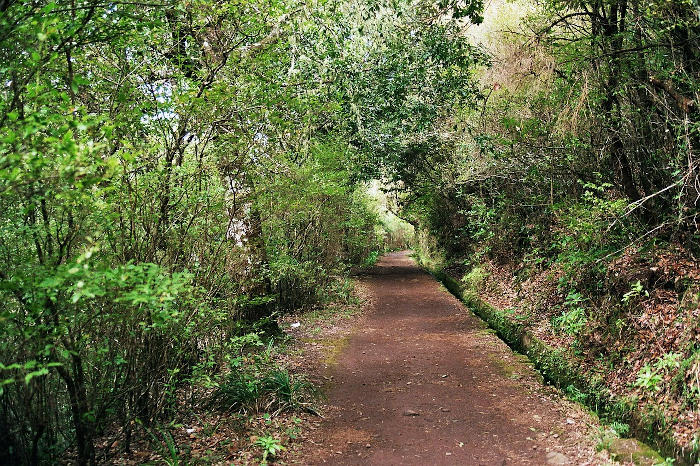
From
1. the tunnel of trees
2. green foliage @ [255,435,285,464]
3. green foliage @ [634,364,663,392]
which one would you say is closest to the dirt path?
green foliage @ [255,435,285,464]

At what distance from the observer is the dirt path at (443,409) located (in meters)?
4.69

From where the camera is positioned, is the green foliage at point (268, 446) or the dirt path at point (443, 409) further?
the dirt path at point (443, 409)

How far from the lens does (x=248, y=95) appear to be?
5.32m

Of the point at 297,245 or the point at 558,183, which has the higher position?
the point at 558,183

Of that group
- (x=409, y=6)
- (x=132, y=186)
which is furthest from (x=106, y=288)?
(x=409, y=6)

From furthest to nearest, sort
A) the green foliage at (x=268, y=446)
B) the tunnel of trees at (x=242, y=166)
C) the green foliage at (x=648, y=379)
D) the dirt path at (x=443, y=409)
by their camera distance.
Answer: the green foliage at (x=648, y=379) < the dirt path at (x=443, y=409) < the green foliage at (x=268, y=446) < the tunnel of trees at (x=242, y=166)

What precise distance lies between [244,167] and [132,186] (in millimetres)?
1705

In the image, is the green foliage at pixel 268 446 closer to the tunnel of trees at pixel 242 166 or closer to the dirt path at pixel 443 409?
the dirt path at pixel 443 409

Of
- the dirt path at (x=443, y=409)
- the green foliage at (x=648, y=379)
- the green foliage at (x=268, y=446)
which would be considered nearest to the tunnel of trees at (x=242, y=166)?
the green foliage at (x=648, y=379)

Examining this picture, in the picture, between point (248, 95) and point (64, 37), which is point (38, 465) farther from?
point (248, 95)

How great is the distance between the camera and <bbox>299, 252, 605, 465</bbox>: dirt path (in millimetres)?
4688

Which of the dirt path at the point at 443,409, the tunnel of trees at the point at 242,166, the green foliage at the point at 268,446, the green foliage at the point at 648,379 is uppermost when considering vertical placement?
the tunnel of trees at the point at 242,166

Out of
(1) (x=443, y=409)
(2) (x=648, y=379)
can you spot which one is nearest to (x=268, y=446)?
(1) (x=443, y=409)

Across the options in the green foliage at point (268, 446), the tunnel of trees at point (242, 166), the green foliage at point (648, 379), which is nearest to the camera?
the tunnel of trees at point (242, 166)
